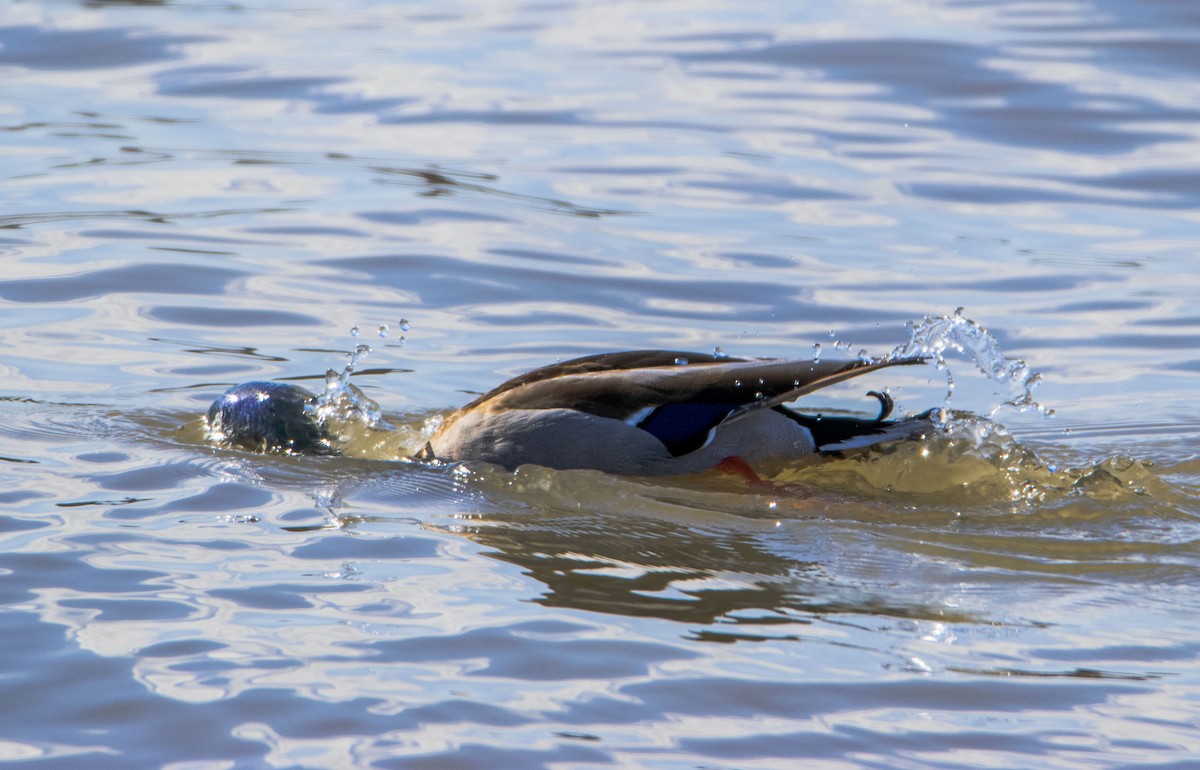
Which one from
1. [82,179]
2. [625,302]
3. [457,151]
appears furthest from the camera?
[457,151]

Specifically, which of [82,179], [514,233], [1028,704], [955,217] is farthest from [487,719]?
[82,179]

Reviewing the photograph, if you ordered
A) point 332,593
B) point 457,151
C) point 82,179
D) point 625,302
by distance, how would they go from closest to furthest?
point 332,593
point 625,302
point 82,179
point 457,151

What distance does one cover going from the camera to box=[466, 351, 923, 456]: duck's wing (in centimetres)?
600

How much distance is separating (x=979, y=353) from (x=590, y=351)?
7.23ft

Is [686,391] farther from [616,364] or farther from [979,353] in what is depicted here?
[979,353]

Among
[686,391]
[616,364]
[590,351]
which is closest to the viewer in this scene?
[686,391]

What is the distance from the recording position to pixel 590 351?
8539mm

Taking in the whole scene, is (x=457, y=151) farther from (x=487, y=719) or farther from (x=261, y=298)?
(x=487, y=719)

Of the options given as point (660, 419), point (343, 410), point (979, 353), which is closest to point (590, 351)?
point (343, 410)

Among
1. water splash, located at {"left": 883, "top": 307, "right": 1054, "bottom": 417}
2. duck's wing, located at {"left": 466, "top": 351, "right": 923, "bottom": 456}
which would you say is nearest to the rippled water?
water splash, located at {"left": 883, "top": 307, "right": 1054, "bottom": 417}

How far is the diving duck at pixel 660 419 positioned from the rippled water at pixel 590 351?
155 mm

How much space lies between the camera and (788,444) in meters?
6.25

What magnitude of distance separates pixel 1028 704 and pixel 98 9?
15.4 meters

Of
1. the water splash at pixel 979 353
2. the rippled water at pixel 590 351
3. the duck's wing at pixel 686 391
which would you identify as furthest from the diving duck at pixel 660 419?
the water splash at pixel 979 353
